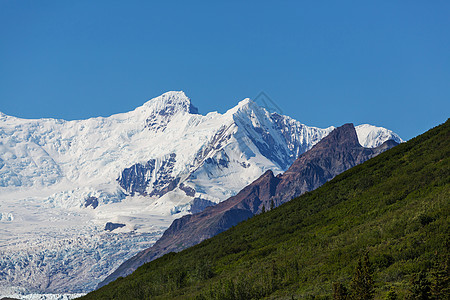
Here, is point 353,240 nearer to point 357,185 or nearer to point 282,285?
point 282,285

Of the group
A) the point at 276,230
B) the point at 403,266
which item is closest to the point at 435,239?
the point at 403,266

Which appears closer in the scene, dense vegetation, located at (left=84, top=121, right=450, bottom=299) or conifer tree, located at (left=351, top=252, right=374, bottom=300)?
conifer tree, located at (left=351, top=252, right=374, bottom=300)

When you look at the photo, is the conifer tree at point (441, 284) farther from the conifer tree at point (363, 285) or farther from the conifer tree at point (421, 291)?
the conifer tree at point (363, 285)

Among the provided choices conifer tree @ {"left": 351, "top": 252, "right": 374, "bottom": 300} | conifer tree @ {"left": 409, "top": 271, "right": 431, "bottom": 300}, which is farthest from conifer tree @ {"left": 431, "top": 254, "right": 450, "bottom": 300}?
conifer tree @ {"left": 351, "top": 252, "right": 374, "bottom": 300}

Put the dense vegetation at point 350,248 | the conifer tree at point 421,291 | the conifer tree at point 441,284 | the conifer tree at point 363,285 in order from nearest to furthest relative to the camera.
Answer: the conifer tree at point 421,291, the conifer tree at point 441,284, the conifer tree at point 363,285, the dense vegetation at point 350,248

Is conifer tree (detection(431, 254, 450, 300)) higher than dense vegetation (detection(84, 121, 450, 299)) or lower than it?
lower

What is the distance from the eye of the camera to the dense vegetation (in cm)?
8638

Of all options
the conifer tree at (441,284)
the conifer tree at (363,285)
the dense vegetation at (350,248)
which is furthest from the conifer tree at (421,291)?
the conifer tree at (363,285)

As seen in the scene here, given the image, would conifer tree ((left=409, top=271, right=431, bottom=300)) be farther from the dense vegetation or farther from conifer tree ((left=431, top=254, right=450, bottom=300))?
conifer tree ((left=431, top=254, right=450, bottom=300))

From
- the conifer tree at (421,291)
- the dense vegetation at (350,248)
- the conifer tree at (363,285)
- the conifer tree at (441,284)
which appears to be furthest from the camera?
the dense vegetation at (350,248)

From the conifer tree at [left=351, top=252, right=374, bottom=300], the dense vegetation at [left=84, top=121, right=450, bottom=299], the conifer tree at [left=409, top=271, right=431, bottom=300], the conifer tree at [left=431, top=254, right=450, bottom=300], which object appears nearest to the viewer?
the conifer tree at [left=409, top=271, right=431, bottom=300]

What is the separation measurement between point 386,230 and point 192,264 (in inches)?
2766

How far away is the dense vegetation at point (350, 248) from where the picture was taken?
283 ft

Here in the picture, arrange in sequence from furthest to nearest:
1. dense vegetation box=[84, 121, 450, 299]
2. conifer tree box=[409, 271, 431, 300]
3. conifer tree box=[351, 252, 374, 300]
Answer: dense vegetation box=[84, 121, 450, 299] → conifer tree box=[351, 252, 374, 300] → conifer tree box=[409, 271, 431, 300]
